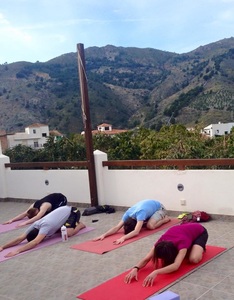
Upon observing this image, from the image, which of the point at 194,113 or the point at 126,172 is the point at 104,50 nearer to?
the point at 194,113

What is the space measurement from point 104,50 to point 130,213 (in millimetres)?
104437

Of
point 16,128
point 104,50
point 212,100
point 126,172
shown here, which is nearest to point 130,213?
point 126,172

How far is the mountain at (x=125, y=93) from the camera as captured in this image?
186ft

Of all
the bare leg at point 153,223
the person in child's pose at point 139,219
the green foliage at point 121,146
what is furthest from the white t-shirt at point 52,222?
the green foliage at point 121,146

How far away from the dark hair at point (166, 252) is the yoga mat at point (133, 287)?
124 millimetres

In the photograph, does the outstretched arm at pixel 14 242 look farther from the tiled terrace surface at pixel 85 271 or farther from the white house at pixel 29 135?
the white house at pixel 29 135

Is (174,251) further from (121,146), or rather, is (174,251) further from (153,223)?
(121,146)

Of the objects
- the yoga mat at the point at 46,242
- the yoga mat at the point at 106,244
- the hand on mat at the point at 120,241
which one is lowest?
the yoga mat at the point at 46,242

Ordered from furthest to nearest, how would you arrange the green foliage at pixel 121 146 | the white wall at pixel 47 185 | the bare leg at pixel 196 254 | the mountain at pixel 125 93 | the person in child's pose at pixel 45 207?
the mountain at pixel 125 93 → the green foliage at pixel 121 146 → the white wall at pixel 47 185 → the person in child's pose at pixel 45 207 → the bare leg at pixel 196 254

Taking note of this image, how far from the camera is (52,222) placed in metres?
5.12

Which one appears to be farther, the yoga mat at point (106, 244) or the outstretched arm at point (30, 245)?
the outstretched arm at point (30, 245)

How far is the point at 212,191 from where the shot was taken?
5555mm

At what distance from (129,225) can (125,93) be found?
68.0 m

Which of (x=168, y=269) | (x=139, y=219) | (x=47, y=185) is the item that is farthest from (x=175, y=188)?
(x=47, y=185)
